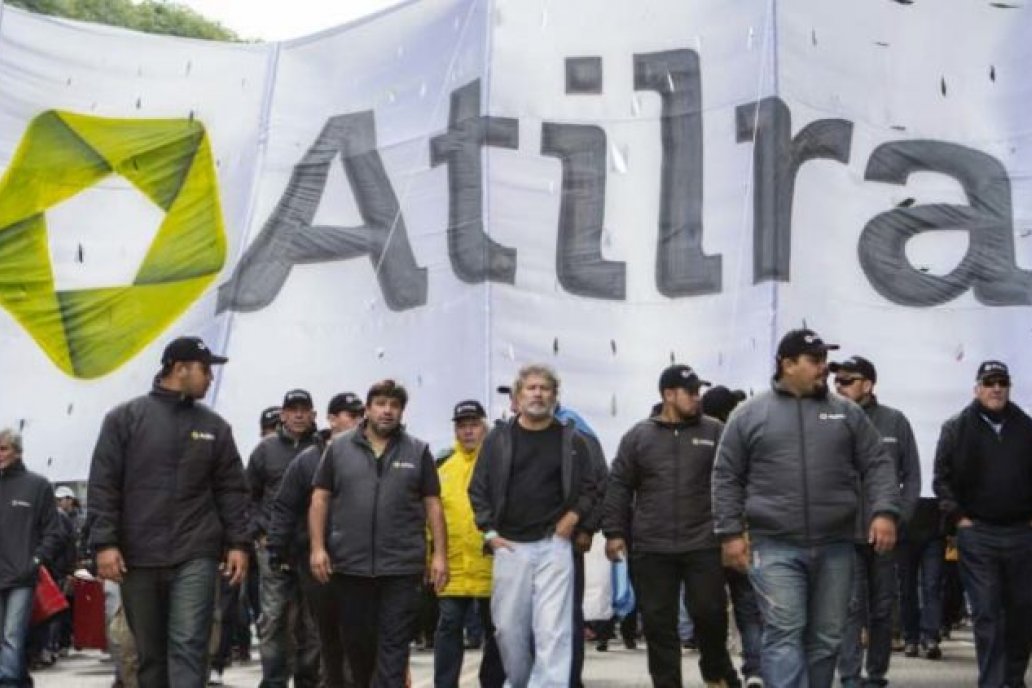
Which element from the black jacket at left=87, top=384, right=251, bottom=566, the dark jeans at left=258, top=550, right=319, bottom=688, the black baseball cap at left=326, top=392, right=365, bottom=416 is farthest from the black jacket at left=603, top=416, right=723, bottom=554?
the black jacket at left=87, top=384, right=251, bottom=566

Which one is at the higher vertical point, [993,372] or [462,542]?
[993,372]

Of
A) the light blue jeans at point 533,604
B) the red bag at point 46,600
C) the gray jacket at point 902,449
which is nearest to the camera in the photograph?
the light blue jeans at point 533,604

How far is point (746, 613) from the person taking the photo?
48.5 ft

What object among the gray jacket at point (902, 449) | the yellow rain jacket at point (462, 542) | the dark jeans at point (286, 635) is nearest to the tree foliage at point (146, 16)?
the dark jeans at point (286, 635)

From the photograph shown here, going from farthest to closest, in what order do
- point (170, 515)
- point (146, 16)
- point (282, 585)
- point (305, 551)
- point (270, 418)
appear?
point (146, 16)
point (270, 418)
point (282, 585)
point (305, 551)
point (170, 515)

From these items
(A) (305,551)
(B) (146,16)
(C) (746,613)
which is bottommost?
(C) (746,613)

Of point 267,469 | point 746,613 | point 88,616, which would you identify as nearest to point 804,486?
point 746,613

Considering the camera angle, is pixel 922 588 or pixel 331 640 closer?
pixel 331 640

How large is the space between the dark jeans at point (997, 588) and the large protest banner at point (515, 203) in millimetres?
3571

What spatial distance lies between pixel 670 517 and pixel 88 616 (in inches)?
361

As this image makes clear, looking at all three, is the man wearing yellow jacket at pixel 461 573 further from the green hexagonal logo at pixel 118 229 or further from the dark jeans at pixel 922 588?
the green hexagonal logo at pixel 118 229

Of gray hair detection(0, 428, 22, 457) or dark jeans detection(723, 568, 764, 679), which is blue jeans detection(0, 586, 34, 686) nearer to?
gray hair detection(0, 428, 22, 457)

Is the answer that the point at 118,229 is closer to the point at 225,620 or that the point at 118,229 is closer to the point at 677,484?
the point at 225,620

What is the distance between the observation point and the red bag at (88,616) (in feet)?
67.1
